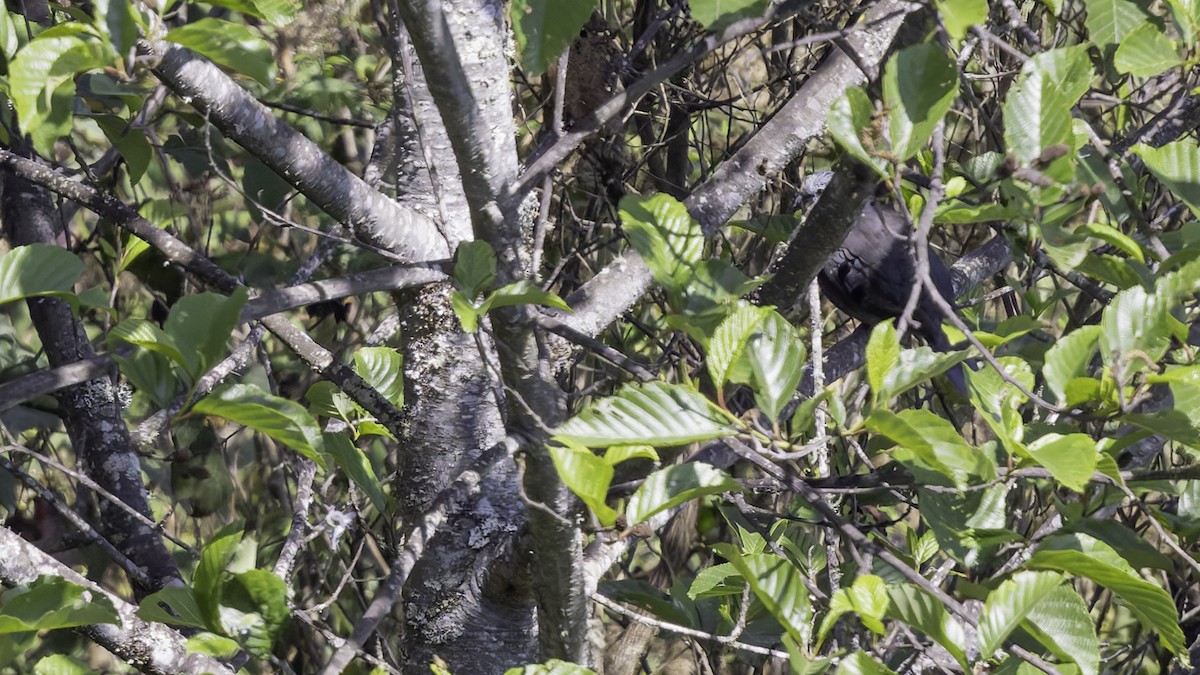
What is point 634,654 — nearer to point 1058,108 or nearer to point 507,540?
point 507,540

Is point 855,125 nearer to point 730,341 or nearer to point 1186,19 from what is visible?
→ point 730,341

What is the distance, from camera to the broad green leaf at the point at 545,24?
2.93 feet

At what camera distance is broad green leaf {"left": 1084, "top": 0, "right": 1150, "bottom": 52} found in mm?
1091

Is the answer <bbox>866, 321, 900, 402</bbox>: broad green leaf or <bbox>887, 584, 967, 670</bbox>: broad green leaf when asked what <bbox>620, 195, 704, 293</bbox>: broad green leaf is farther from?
<bbox>887, 584, 967, 670</bbox>: broad green leaf

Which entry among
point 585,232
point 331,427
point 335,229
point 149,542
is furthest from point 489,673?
point 585,232

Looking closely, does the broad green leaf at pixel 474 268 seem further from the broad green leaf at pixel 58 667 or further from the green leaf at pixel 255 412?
the broad green leaf at pixel 58 667

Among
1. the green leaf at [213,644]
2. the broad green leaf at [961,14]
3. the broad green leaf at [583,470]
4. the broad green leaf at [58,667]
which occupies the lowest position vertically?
the broad green leaf at [58,667]

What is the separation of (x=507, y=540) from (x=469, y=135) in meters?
0.69

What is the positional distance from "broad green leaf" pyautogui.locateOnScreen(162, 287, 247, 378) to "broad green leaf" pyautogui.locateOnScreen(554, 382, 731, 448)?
320 mm

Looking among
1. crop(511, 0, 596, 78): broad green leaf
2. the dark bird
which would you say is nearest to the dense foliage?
crop(511, 0, 596, 78): broad green leaf

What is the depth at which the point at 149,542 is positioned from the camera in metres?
2.10

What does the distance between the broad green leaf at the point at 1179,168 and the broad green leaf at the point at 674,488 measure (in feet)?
2.02

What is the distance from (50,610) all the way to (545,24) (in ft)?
2.66

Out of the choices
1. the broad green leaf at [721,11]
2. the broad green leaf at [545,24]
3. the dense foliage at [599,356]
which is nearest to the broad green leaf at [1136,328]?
the dense foliage at [599,356]
